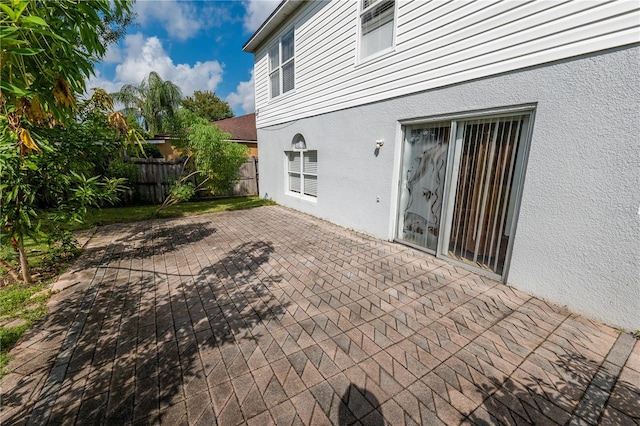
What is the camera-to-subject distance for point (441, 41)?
4.25 m

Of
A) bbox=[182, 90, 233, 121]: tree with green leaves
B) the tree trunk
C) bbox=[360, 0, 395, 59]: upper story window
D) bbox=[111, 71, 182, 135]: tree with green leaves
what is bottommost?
the tree trunk

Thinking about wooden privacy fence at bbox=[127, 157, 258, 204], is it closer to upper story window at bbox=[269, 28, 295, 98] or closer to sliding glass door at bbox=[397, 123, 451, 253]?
upper story window at bbox=[269, 28, 295, 98]

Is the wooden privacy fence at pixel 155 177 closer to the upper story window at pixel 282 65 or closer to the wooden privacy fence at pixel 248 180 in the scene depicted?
the wooden privacy fence at pixel 248 180

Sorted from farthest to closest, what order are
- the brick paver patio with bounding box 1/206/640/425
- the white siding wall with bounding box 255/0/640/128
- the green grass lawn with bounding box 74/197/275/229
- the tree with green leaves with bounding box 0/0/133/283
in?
1. the green grass lawn with bounding box 74/197/275/229
2. the white siding wall with bounding box 255/0/640/128
3. the brick paver patio with bounding box 1/206/640/425
4. the tree with green leaves with bounding box 0/0/133/283

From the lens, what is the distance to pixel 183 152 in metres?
10.0

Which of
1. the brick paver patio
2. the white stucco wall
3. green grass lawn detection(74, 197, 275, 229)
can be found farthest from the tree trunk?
the white stucco wall

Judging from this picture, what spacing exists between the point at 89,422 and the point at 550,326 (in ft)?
14.7

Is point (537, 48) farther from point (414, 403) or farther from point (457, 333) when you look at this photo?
point (414, 403)

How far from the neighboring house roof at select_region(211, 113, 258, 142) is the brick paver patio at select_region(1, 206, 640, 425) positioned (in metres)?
16.3

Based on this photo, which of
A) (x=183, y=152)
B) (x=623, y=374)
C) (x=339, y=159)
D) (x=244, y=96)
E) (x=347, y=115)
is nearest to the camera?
(x=623, y=374)

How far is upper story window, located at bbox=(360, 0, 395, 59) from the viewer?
5.22 metres

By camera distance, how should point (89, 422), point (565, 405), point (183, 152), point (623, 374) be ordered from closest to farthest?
point (89, 422)
point (565, 405)
point (623, 374)
point (183, 152)

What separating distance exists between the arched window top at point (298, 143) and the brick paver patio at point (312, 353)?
5182mm

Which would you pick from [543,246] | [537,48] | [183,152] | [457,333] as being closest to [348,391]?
[457,333]
